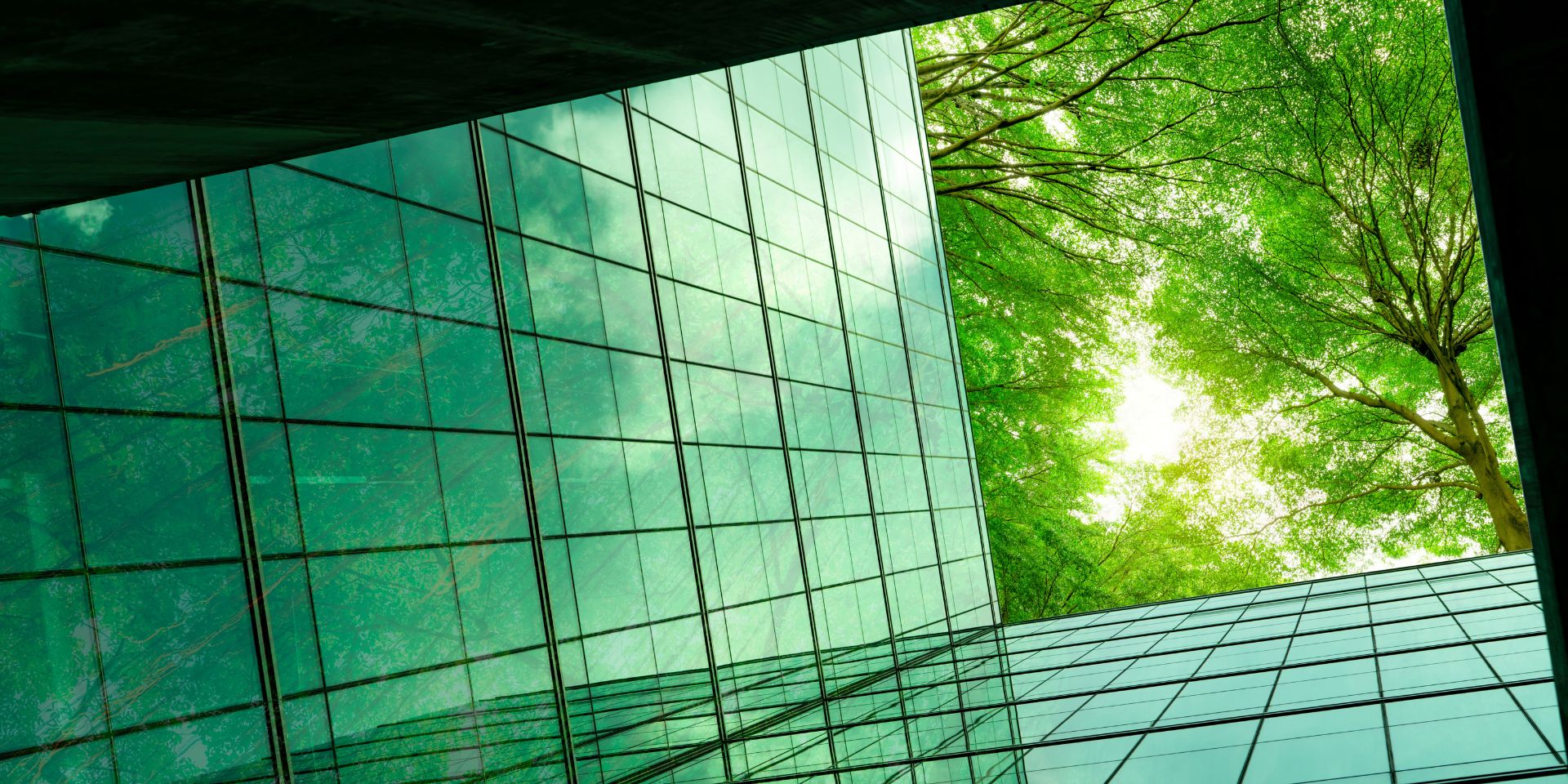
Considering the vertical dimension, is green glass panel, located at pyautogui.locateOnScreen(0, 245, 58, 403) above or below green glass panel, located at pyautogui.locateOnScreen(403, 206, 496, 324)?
below

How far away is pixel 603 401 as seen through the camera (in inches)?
525

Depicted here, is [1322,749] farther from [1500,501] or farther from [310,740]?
[1500,501]

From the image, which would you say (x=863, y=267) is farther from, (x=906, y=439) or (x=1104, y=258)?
(x=1104, y=258)

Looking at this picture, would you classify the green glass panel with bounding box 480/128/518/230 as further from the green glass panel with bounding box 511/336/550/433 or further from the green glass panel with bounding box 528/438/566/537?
the green glass panel with bounding box 528/438/566/537

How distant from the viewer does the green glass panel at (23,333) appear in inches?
293

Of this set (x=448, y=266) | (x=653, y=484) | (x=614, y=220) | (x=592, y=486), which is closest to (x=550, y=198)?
(x=614, y=220)

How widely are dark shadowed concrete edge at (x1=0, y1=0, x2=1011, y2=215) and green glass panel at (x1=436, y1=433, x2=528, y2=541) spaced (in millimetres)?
5982

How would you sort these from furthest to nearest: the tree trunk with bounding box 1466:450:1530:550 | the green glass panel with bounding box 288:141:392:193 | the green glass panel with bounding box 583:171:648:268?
the tree trunk with bounding box 1466:450:1530:550 < the green glass panel with bounding box 583:171:648:268 < the green glass panel with bounding box 288:141:392:193

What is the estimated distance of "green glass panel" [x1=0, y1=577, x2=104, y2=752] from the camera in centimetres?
713

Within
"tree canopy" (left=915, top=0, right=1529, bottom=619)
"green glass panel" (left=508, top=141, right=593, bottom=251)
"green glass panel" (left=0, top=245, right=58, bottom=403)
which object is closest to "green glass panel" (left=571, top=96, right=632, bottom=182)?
"green glass panel" (left=508, top=141, right=593, bottom=251)

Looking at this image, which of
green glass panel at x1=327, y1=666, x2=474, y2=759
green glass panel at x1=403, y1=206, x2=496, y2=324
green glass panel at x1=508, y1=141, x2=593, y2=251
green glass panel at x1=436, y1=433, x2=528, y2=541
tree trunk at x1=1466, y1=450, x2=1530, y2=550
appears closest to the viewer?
green glass panel at x1=327, y1=666, x2=474, y2=759

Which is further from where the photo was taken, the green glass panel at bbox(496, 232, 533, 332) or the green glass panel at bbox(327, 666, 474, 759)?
the green glass panel at bbox(496, 232, 533, 332)

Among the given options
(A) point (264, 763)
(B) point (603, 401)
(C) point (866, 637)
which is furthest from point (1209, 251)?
(A) point (264, 763)

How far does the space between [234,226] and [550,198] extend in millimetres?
4387
